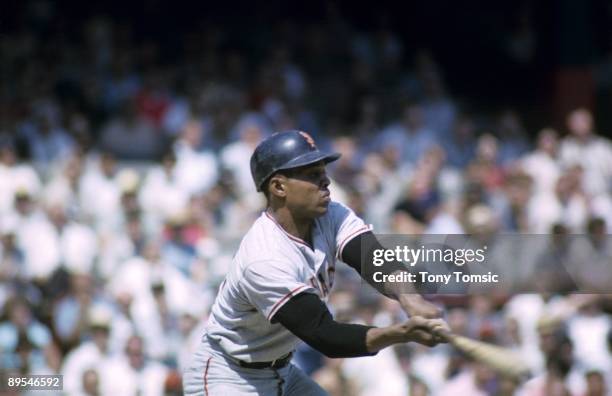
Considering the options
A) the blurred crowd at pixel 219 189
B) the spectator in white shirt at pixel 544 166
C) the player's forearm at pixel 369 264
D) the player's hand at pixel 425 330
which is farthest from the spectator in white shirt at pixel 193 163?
the player's hand at pixel 425 330

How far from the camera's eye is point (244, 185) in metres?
10.6

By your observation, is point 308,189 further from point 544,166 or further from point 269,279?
point 544,166

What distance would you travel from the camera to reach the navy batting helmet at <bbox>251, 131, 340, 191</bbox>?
16.2 feet

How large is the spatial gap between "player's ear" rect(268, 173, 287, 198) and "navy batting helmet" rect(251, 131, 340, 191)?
0.03 meters

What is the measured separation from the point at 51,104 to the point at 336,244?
Answer: 668 cm

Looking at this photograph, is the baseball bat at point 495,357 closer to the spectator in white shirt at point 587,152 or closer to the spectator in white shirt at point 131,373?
the spectator in white shirt at point 131,373

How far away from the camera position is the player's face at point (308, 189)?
4.99 meters

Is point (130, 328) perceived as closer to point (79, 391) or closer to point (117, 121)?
point (79, 391)

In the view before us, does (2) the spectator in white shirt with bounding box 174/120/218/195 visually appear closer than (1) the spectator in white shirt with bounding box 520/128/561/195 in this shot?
Yes

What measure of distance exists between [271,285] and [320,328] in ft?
0.84

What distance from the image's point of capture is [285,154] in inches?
195

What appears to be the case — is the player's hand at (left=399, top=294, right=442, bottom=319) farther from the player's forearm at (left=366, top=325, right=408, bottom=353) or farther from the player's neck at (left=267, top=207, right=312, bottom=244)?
the player's neck at (left=267, top=207, right=312, bottom=244)

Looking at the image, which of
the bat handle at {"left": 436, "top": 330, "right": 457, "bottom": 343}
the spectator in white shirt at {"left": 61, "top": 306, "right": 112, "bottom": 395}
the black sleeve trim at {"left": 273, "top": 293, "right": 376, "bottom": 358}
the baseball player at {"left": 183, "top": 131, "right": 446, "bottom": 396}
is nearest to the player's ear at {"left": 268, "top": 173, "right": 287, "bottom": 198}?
the baseball player at {"left": 183, "top": 131, "right": 446, "bottom": 396}

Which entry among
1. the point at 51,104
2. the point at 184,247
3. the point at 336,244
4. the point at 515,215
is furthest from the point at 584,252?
the point at 51,104
